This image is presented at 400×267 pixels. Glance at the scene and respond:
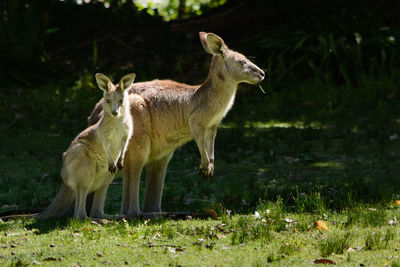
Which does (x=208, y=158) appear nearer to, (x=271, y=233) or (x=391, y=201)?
(x=271, y=233)

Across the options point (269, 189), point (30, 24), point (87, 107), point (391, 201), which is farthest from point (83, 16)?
point (391, 201)

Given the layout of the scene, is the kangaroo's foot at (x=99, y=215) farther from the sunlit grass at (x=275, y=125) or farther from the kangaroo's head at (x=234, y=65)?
the sunlit grass at (x=275, y=125)

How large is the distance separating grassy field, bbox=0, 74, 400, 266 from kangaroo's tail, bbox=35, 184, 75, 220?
0.37ft

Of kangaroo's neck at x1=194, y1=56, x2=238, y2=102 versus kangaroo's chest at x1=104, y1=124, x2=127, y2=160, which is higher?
kangaroo's neck at x1=194, y1=56, x2=238, y2=102

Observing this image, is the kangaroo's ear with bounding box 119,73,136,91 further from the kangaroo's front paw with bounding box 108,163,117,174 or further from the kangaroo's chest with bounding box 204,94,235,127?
the kangaroo's chest with bounding box 204,94,235,127

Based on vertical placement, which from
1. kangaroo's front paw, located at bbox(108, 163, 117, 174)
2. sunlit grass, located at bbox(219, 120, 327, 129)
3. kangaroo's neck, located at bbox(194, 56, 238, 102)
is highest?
kangaroo's neck, located at bbox(194, 56, 238, 102)

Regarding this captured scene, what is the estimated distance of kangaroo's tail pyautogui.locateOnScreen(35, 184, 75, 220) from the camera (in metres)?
6.04

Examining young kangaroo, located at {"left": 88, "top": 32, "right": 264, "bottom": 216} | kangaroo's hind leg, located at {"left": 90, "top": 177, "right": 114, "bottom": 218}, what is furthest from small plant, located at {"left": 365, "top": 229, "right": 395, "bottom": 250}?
kangaroo's hind leg, located at {"left": 90, "top": 177, "right": 114, "bottom": 218}

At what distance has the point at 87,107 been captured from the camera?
38.8 ft

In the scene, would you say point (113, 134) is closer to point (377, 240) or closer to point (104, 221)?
point (104, 221)

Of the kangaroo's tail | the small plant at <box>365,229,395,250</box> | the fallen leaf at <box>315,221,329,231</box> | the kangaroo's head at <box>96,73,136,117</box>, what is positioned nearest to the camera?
the small plant at <box>365,229,395,250</box>

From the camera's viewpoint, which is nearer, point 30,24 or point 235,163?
point 235,163

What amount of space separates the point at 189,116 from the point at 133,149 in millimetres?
663

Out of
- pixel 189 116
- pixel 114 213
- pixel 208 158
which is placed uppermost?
pixel 189 116
